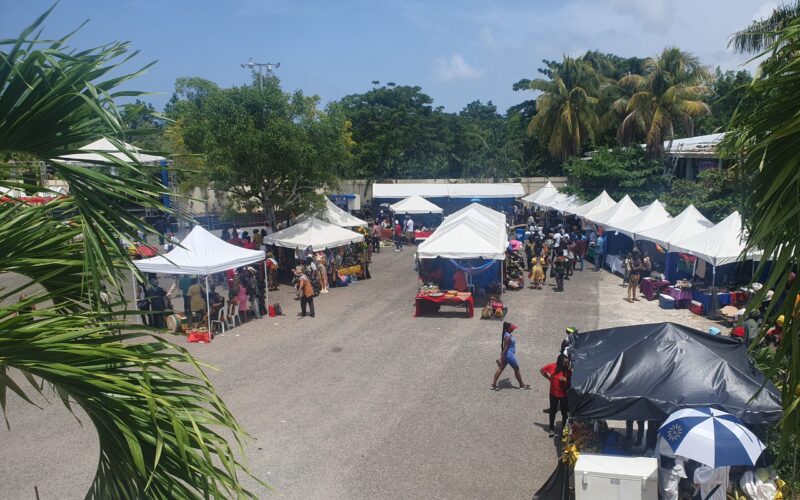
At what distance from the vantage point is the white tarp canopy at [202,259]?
14855mm

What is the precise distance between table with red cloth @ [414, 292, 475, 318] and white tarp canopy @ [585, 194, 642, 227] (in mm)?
8686

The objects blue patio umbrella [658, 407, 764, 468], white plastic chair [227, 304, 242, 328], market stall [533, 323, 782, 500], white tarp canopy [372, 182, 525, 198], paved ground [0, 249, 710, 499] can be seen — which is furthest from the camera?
white tarp canopy [372, 182, 525, 198]

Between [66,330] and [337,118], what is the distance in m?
21.0

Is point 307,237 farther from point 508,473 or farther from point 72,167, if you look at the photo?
point 72,167

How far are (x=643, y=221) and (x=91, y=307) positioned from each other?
21046mm

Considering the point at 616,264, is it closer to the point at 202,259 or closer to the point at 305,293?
the point at 305,293

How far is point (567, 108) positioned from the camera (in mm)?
42375

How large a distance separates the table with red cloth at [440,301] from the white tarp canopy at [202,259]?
4609 mm

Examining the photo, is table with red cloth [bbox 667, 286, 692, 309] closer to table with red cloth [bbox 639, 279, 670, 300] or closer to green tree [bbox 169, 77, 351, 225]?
table with red cloth [bbox 639, 279, 670, 300]

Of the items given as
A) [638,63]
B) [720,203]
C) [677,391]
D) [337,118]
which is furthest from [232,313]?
[638,63]

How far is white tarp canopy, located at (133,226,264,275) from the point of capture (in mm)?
14855

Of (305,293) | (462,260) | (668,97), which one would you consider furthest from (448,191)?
(305,293)

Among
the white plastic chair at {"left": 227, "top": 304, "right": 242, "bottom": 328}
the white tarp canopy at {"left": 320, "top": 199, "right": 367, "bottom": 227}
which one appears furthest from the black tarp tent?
the white tarp canopy at {"left": 320, "top": 199, "right": 367, "bottom": 227}

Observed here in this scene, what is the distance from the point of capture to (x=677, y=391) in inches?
291
